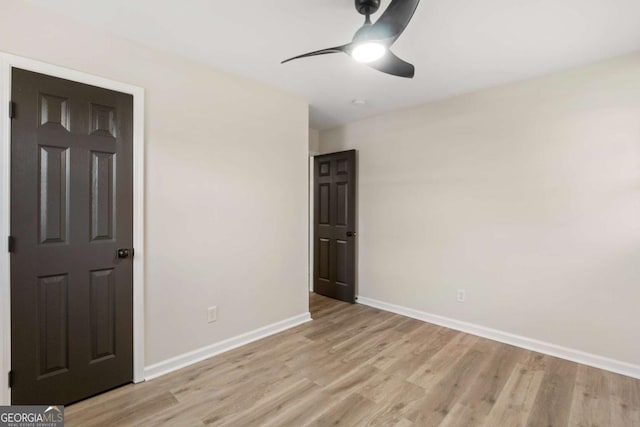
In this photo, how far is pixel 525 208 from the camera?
2818 mm

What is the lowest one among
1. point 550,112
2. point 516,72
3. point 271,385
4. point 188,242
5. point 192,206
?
point 271,385

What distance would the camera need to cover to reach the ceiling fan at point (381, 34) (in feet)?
4.65

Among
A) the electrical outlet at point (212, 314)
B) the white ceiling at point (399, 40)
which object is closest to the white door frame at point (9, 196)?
the white ceiling at point (399, 40)

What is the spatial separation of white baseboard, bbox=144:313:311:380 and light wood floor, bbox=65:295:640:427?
66mm

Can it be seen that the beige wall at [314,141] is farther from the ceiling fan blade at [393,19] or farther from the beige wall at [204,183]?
the ceiling fan blade at [393,19]

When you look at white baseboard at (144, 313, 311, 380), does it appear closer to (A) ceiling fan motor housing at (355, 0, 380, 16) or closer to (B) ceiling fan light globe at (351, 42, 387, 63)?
(B) ceiling fan light globe at (351, 42, 387, 63)

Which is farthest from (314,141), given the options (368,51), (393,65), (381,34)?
(381,34)

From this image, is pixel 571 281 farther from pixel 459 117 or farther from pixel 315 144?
pixel 315 144

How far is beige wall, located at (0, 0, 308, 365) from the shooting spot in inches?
81.0

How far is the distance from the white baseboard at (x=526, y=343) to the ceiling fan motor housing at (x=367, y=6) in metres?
3.03

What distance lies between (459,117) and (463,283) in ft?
5.83

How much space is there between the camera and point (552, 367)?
2486mm

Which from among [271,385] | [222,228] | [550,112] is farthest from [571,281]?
[222,228]

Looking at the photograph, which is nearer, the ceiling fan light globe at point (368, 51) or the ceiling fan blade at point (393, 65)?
the ceiling fan light globe at point (368, 51)
